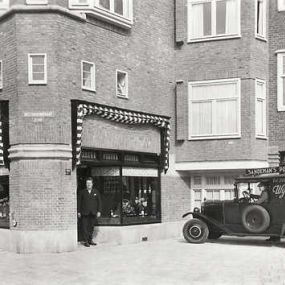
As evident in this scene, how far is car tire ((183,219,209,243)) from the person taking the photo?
1744cm

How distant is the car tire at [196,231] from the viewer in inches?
687

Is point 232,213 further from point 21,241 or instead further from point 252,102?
point 21,241

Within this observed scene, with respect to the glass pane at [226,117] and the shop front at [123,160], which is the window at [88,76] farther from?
the glass pane at [226,117]

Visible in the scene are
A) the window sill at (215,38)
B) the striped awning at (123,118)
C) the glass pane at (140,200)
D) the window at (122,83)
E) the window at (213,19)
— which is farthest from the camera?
the window at (213,19)

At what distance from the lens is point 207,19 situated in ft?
66.9

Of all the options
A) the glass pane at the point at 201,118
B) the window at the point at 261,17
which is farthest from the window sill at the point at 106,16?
the window at the point at 261,17

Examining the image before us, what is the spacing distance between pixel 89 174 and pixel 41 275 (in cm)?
678

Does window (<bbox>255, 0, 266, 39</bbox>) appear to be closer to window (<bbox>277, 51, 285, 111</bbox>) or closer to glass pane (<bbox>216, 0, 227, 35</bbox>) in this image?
window (<bbox>277, 51, 285, 111</bbox>)

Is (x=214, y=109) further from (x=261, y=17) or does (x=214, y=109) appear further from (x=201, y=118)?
(x=261, y=17)

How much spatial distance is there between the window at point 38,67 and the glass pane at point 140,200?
4.27m

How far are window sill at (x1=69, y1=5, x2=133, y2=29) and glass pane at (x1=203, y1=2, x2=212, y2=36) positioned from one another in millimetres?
3075

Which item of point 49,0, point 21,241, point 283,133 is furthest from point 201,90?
point 21,241

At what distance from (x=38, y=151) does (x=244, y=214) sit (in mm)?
6015

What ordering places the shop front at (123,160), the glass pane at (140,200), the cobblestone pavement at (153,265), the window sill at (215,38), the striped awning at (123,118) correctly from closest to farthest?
the cobblestone pavement at (153,265), the striped awning at (123,118), the shop front at (123,160), the glass pane at (140,200), the window sill at (215,38)
